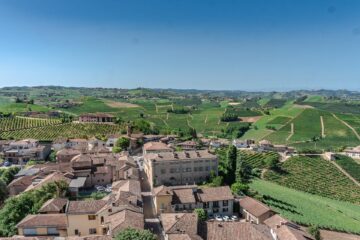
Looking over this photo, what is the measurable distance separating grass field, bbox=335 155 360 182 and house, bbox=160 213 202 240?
65505 mm

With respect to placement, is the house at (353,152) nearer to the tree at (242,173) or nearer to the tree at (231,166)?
the tree at (242,173)

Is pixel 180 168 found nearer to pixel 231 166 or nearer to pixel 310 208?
pixel 231 166

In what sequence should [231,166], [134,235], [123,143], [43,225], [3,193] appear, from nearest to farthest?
[134,235] < [43,225] < [3,193] < [231,166] < [123,143]

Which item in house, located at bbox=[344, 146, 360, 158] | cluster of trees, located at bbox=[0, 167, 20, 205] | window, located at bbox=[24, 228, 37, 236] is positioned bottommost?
house, located at bbox=[344, 146, 360, 158]

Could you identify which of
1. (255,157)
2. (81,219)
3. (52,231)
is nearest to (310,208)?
(255,157)

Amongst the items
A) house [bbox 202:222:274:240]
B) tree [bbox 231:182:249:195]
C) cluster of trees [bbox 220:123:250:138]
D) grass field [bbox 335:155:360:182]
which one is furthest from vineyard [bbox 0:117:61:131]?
grass field [bbox 335:155:360:182]

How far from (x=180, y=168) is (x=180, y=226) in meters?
23.4

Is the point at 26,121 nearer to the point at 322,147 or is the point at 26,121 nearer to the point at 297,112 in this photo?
the point at 322,147

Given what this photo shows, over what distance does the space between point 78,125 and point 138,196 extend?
72.3 m

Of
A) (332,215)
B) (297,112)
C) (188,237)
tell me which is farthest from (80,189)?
(297,112)

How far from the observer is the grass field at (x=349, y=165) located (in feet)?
295

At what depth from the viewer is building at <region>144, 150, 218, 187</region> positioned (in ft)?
195

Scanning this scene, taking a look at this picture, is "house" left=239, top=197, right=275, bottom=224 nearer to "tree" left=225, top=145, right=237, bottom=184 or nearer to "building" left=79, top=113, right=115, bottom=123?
"tree" left=225, top=145, right=237, bottom=184

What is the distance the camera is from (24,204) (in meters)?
42.9
